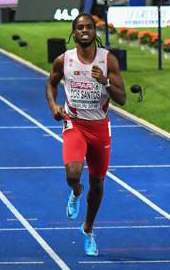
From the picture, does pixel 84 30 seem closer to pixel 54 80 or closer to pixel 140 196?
pixel 54 80

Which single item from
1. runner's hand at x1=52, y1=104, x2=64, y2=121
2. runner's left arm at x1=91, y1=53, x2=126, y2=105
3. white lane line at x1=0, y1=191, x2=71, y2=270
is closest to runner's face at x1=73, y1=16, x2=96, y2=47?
runner's left arm at x1=91, y1=53, x2=126, y2=105

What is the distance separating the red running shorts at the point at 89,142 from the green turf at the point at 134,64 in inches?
386

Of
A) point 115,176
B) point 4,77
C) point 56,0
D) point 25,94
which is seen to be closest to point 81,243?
point 115,176

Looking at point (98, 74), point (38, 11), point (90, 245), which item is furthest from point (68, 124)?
point (38, 11)

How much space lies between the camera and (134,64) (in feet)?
111

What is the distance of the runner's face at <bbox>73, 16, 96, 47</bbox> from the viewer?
428 inches

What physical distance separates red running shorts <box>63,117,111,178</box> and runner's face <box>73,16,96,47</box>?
869mm

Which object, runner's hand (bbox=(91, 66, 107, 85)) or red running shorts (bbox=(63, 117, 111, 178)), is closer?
runner's hand (bbox=(91, 66, 107, 85))

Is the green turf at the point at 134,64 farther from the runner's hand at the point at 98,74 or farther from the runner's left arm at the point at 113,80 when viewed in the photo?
the runner's hand at the point at 98,74

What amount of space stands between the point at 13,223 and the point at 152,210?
188 centimetres

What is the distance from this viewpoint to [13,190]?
1569cm

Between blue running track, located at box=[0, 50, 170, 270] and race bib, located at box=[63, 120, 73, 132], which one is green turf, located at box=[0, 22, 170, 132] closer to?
blue running track, located at box=[0, 50, 170, 270]

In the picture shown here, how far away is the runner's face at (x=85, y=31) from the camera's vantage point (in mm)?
10859

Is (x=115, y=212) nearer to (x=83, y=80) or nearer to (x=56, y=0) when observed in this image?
(x=83, y=80)
